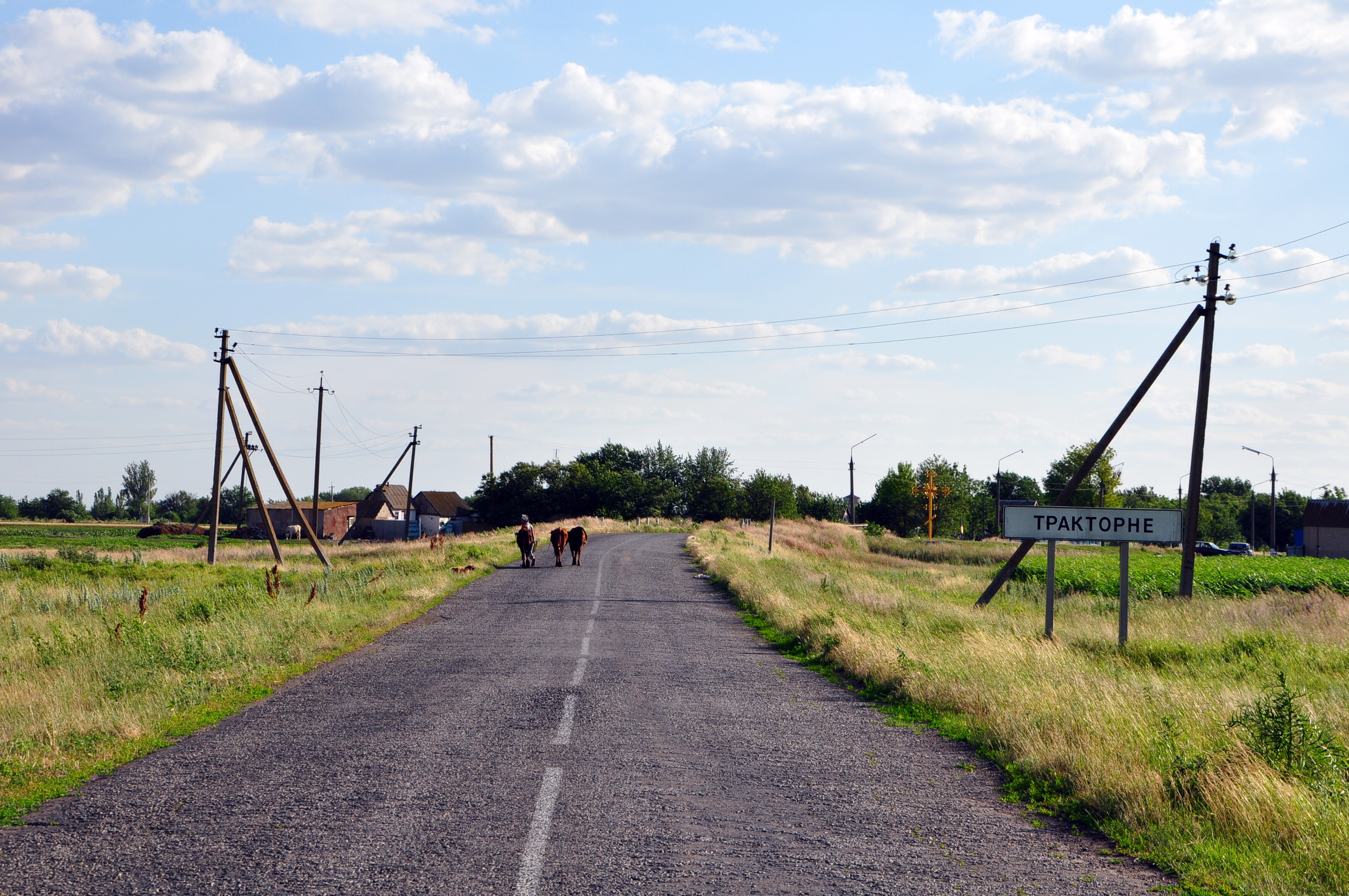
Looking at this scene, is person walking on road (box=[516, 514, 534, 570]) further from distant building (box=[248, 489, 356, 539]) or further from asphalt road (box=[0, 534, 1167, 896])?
distant building (box=[248, 489, 356, 539])

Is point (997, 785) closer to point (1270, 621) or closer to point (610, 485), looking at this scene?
point (1270, 621)

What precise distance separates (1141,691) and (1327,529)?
81706mm

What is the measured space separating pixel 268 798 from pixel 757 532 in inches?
2253

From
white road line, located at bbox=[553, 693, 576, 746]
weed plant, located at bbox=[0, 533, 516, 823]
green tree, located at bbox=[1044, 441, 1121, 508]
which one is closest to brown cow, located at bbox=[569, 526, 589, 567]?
weed plant, located at bbox=[0, 533, 516, 823]

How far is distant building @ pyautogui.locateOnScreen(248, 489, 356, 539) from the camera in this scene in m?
102

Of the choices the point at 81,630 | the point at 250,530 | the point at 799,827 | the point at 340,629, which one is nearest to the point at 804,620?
the point at 340,629

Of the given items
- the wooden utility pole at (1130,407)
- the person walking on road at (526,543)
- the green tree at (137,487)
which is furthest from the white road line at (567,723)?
the green tree at (137,487)

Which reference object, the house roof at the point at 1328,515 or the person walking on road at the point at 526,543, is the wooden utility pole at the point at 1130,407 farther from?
the house roof at the point at 1328,515

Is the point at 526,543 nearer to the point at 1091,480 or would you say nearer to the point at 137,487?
the point at 1091,480

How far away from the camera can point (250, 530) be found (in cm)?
8744

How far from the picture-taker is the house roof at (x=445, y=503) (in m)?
113

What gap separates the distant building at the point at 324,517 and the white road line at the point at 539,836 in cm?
9697

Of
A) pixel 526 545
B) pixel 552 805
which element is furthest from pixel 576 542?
pixel 552 805

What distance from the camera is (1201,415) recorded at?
77.7ft
